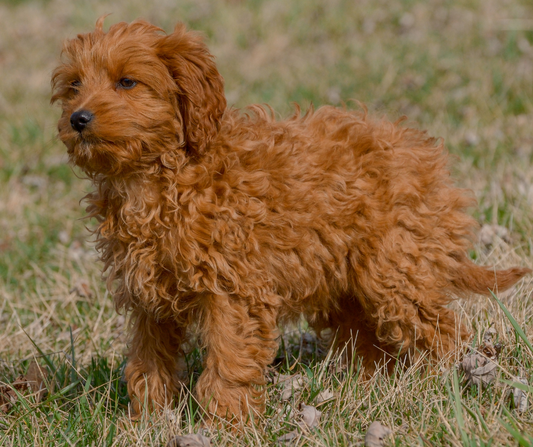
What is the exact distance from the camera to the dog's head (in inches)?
126

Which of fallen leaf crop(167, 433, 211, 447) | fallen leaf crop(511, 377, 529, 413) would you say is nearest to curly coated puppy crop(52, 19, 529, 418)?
fallen leaf crop(167, 433, 211, 447)

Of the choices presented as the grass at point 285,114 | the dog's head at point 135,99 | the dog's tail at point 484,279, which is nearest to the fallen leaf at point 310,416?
the grass at point 285,114

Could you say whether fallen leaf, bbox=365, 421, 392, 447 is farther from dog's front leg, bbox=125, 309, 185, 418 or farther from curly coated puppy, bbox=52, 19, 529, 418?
A: dog's front leg, bbox=125, 309, 185, 418

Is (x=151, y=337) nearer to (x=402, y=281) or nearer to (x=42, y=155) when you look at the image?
(x=402, y=281)

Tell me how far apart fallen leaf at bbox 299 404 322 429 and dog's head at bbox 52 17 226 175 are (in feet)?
4.38

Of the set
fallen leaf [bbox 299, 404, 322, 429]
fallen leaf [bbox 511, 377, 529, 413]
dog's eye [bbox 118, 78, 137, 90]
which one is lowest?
fallen leaf [bbox 299, 404, 322, 429]

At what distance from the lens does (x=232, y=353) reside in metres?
3.41

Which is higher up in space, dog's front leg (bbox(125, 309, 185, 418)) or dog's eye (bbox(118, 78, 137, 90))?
dog's eye (bbox(118, 78, 137, 90))

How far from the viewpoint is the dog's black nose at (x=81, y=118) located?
10.4 ft

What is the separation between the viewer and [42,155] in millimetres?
7934

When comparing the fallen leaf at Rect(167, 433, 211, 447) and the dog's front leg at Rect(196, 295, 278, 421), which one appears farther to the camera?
the dog's front leg at Rect(196, 295, 278, 421)

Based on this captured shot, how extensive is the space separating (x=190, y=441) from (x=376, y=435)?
815mm

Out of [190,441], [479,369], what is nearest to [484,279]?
[479,369]

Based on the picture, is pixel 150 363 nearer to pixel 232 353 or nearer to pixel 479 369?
pixel 232 353
